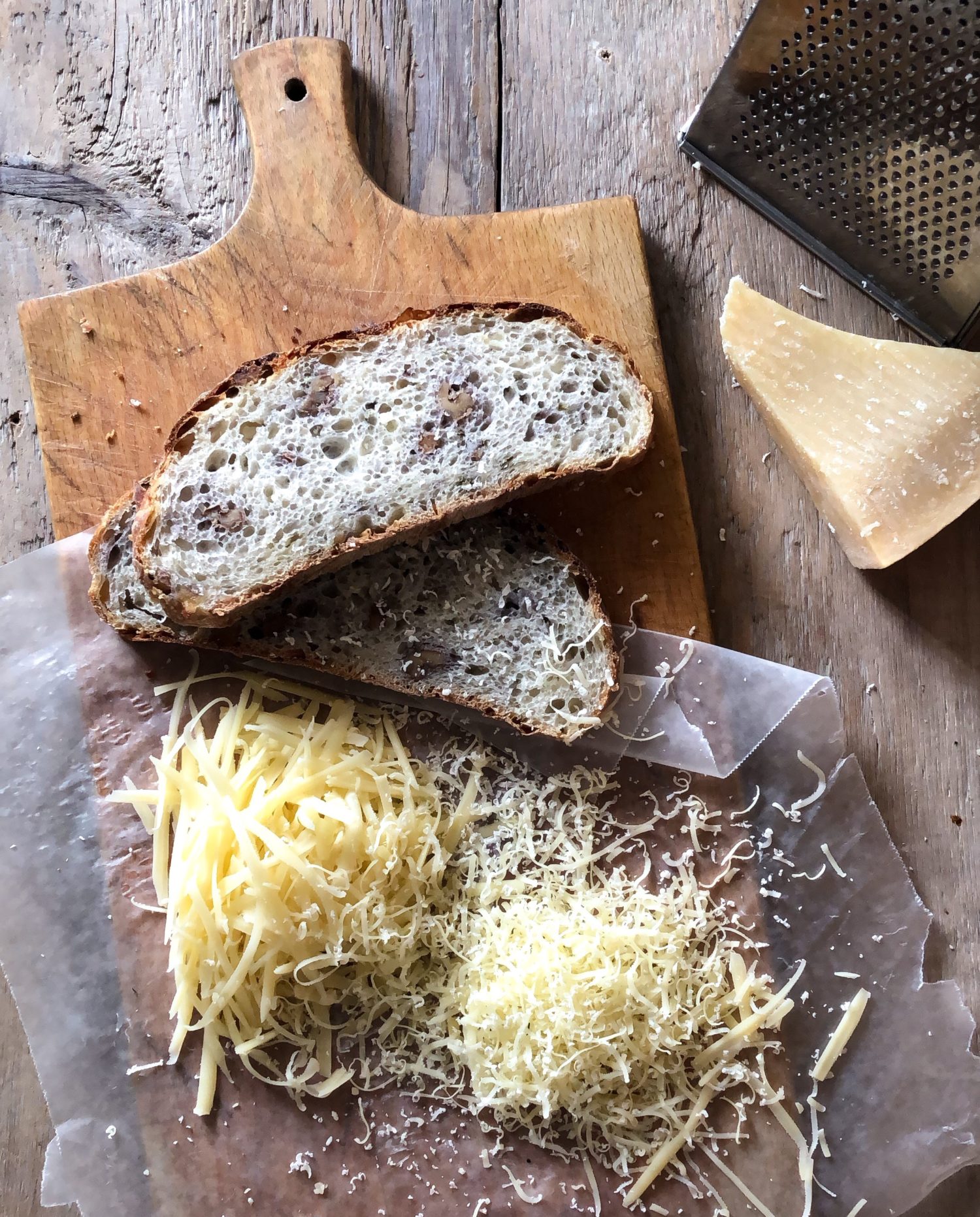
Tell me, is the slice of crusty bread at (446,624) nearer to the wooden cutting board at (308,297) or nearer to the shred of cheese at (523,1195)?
the wooden cutting board at (308,297)

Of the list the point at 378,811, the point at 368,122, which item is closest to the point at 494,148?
the point at 368,122

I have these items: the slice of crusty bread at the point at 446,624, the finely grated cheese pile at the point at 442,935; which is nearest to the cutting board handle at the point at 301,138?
the slice of crusty bread at the point at 446,624

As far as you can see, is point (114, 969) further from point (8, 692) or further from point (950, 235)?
point (950, 235)

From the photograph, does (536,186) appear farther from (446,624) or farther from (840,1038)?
(840,1038)

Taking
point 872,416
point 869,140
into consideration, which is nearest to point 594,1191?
point 872,416

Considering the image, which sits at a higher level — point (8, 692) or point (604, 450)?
point (604, 450)
